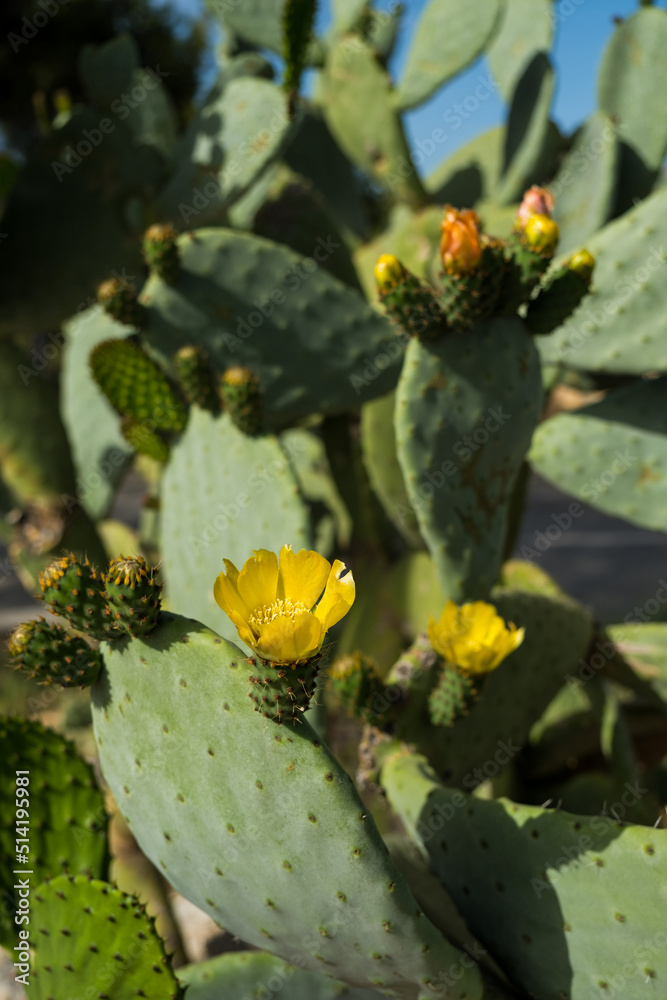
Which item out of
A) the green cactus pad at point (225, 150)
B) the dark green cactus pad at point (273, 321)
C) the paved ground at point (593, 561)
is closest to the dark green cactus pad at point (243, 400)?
the dark green cactus pad at point (273, 321)

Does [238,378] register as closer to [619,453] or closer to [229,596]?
[229,596]

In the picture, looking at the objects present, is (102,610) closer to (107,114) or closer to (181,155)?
(181,155)

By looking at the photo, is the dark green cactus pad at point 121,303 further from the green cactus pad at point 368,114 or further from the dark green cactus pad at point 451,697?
the green cactus pad at point 368,114

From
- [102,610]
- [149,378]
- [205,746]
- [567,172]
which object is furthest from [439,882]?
[567,172]

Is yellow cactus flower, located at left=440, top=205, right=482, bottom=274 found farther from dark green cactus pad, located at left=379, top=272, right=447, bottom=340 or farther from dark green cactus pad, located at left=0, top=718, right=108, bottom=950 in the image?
→ dark green cactus pad, located at left=0, top=718, right=108, bottom=950

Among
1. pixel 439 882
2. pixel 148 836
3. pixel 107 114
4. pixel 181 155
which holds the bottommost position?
pixel 439 882

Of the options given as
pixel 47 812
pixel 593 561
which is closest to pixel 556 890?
pixel 47 812

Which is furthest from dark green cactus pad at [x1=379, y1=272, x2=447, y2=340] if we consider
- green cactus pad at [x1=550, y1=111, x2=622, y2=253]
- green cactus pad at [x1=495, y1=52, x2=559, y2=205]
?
green cactus pad at [x1=495, y1=52, x2=559, y2=205]

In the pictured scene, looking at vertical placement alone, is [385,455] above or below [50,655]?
below
